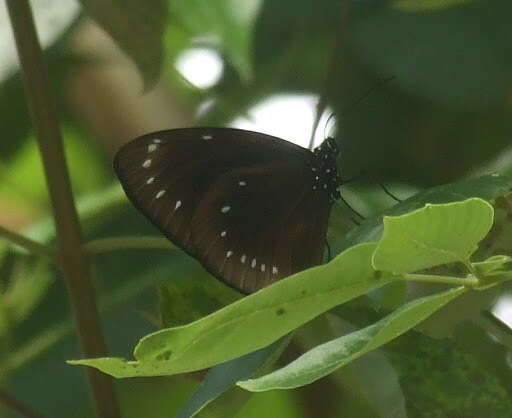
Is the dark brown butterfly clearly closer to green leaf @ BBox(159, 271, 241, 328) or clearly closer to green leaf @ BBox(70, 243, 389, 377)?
green leaf @ BBox(159, 271, 241, 328)

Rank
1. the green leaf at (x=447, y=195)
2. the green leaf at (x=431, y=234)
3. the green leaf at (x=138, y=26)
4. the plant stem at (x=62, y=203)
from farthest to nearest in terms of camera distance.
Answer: the green leaf at (x=138, y=26) → the plant stem at (x=62, y=203) → the green leaf at (x=447, y=195) → the green leaf at (x=431, y=234)

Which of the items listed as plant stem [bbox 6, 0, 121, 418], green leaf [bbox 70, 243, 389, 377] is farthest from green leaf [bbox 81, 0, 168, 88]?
green leaf [bbox 70, 243, 389, 377]

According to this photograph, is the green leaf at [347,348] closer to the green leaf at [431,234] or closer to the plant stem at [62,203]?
the green leaf at [431,234]

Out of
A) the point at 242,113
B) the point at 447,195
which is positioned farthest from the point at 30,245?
the point at 242,113

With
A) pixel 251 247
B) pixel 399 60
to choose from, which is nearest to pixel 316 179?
pixel 251 247

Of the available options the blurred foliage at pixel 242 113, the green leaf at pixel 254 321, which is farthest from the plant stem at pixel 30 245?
the green leaf at pixel 254 321

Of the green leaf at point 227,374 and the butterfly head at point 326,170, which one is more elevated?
the butterfly head at point 326,170

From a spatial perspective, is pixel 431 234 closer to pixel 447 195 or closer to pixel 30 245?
pixel 447 195
